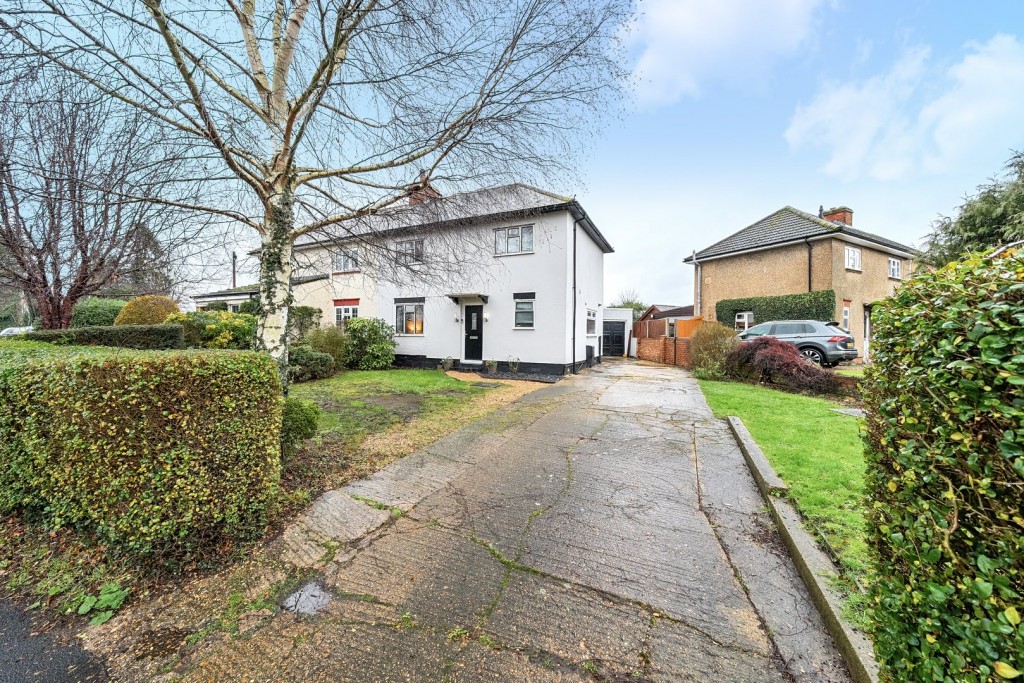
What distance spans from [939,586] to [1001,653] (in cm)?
16

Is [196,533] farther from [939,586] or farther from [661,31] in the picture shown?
[661,31]

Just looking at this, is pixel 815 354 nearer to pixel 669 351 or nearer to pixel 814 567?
pixel 669 351

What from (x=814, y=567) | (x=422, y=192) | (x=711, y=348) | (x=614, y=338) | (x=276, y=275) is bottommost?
(x=814, y=567)

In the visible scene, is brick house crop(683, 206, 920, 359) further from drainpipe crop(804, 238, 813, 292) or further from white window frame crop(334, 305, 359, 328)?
white window frame crop(334, 305, 359, 328)

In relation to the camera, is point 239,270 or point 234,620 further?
point 239,270

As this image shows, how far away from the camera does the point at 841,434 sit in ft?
16.8

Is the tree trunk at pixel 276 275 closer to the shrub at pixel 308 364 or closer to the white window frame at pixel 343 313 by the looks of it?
the shrub at pixel 308 364

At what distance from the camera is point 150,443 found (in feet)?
7.73

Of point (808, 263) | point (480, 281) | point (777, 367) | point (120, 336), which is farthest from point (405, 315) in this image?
point (808, 263)

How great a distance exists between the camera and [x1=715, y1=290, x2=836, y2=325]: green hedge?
48.5 ft

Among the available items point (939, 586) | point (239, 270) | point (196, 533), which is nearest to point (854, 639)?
point (939, 586)

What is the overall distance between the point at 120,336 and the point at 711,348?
1571 centimetres

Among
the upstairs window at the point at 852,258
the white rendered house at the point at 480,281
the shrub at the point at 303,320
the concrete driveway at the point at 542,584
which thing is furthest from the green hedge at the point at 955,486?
the upstairs window at the point at 852,258

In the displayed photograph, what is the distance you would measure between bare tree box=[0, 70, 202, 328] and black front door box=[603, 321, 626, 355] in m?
19.2
